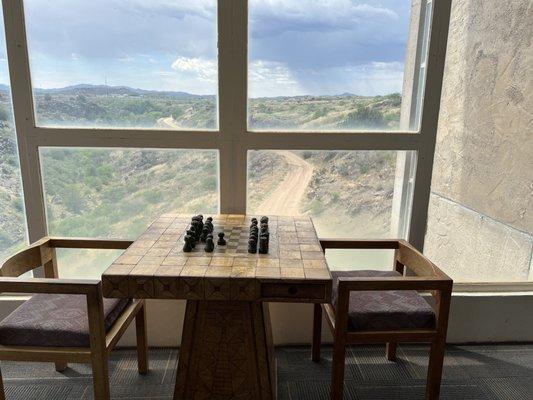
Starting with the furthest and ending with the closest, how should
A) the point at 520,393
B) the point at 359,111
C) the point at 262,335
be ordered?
the point at 359,111, the point at 520,393, the point at 262,335

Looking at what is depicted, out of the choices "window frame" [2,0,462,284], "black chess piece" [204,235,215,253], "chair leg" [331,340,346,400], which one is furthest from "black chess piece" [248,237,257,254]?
"window frame" [2,0,462,284]

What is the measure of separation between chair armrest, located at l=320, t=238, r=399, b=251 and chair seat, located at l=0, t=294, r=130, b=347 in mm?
942

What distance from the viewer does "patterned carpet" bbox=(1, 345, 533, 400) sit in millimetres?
1724

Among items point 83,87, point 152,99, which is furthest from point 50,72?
point 152,99

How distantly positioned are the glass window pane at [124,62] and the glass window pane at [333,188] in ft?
1.23

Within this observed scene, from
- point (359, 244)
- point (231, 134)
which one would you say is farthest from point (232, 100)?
point (359, 244)

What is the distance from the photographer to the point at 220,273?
1201 millimetres

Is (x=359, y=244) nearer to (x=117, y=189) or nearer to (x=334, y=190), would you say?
(x=334, y=190)

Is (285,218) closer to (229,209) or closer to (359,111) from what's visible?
(229,209)

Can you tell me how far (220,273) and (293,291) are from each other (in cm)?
23

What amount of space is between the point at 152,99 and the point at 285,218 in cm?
84

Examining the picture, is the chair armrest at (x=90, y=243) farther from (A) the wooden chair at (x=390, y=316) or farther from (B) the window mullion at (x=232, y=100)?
(A) the wooden chair at (x=390, y=316)

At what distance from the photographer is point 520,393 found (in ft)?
5.76

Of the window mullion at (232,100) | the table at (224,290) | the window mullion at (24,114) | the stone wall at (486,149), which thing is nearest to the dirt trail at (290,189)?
the window mullion at (232,100)
